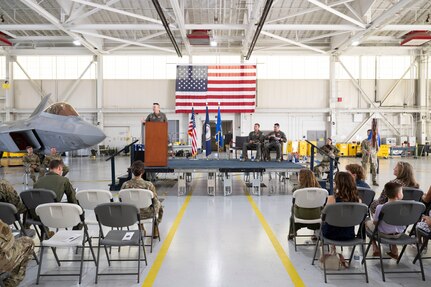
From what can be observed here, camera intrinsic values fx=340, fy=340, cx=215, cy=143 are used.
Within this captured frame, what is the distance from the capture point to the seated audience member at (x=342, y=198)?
4.11 metres

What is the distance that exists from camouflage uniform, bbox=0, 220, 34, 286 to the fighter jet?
793cm

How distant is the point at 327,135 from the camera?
24.5 m

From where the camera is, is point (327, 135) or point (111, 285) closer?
point (111, 285)

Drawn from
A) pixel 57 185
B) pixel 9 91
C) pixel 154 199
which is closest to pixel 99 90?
pixel 9 91

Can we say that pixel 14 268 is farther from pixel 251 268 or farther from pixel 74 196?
pixel 251 268

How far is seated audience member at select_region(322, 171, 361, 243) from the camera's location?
411 centimetres

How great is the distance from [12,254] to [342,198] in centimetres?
361

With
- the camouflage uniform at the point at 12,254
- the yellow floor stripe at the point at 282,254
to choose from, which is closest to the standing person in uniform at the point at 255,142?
the yellow floor stripe at the point at 282,254

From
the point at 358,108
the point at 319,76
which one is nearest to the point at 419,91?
the point at 358,108

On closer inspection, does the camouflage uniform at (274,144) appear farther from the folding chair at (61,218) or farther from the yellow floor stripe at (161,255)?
the folding chair at (61,218)

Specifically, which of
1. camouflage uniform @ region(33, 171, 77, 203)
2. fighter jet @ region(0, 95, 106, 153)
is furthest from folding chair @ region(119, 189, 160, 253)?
fighter jet @ region(0, 95, 106, 153)

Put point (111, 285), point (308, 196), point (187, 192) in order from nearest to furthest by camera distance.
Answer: point (111, 285)
point (308, 196)
point (187, 192)

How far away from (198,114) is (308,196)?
1961cm

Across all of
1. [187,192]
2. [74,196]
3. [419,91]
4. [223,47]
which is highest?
[223,47]
